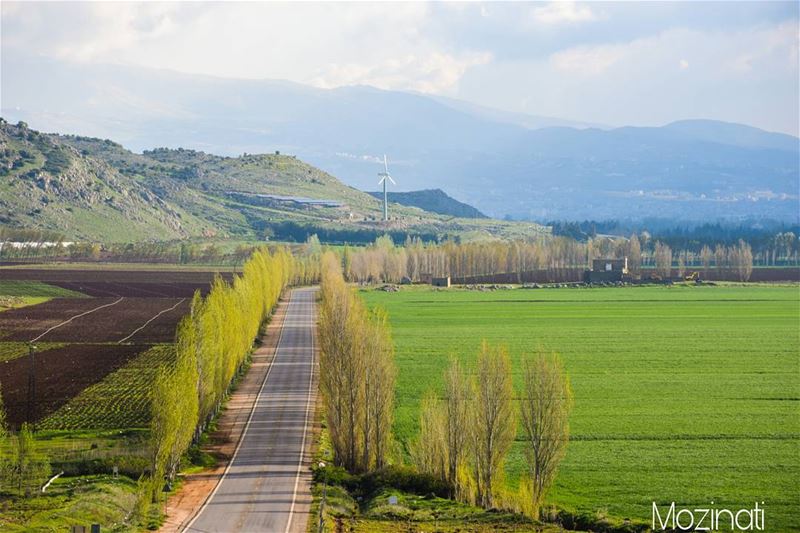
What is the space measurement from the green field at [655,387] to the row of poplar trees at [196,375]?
37.9ft

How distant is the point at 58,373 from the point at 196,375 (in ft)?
104

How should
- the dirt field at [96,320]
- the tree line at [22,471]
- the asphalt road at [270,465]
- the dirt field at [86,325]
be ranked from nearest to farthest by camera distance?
the asphalt road at [270,465], the tree line at [22,471], the dirt field at [86,325], the dirt field at [96,320]

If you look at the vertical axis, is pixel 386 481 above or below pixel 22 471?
below

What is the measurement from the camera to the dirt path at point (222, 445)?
43406 mm

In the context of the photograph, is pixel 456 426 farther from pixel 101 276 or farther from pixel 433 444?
pixel 101 276

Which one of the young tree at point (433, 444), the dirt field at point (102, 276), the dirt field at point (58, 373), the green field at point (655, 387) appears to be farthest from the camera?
the dirt field at point (102, 276)

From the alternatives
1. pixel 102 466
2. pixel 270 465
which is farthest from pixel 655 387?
pixel 102 466

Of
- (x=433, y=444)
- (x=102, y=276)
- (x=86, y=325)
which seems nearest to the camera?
(x=433, y=444)

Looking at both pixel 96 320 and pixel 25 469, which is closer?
pixel 25 469

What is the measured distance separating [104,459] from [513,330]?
70125 millimetres

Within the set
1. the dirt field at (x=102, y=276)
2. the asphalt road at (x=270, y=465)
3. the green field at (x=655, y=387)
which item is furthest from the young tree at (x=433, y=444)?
the dirt field at (x=102, y=276)

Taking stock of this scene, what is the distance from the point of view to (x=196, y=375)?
177ft

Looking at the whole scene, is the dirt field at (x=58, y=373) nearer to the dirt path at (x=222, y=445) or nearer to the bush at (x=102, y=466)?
the bush at (x=102, y=466)

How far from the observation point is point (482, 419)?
46156 mm
